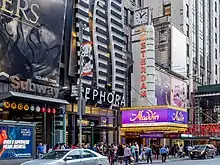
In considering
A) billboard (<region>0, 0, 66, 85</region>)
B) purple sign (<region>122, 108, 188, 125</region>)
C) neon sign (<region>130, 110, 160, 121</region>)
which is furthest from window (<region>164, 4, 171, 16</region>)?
billboard (<region>0, 0, 66, 85</region>)

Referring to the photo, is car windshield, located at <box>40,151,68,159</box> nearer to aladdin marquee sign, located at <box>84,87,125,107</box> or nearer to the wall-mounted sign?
the wall-mounted sign

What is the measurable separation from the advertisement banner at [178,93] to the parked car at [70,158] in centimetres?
3039

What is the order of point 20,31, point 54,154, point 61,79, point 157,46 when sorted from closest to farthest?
point 54,154 → point 20,31 → point 61,79 → point 157,46

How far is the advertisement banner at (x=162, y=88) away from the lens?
150 ft

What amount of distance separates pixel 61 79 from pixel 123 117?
8457mm

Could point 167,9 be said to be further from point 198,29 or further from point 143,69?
point 143,69

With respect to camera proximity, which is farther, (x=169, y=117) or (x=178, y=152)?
(x=178, y=152)

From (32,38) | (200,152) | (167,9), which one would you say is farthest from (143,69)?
(167,9)

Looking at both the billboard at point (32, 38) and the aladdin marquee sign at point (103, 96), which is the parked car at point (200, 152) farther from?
the billboard at point (32, 38)

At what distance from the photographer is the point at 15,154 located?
66.9ft

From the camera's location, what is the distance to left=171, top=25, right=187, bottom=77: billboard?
52.3 m

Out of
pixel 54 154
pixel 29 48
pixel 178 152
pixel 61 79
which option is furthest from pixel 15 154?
pixel 178 152

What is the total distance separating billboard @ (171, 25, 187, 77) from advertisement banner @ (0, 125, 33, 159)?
1304 inches

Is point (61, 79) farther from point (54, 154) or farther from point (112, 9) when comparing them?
point (54, 154)
